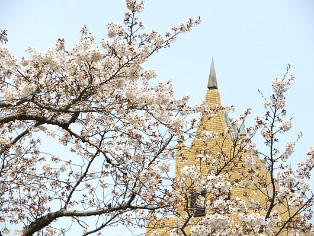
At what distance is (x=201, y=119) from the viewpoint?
7.80 meters

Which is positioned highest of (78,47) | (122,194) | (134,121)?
(78,47)

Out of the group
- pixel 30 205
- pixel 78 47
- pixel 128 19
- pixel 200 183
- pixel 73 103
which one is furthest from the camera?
pixel 30 205

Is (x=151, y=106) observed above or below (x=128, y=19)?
below

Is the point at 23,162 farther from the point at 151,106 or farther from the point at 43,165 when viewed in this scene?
the point at 151,106

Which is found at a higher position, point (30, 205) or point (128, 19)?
point (128, 19)

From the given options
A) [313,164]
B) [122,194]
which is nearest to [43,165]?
[122,194]

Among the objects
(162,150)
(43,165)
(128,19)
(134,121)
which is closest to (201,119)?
(162,150)

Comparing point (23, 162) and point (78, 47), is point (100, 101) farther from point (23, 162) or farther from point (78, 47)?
point (23, 162)

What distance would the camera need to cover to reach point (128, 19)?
6.78 metres

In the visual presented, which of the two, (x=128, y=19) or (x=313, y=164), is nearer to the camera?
(x=128, y=19)

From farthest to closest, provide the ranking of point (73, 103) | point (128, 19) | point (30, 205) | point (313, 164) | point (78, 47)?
point (313, 164)
point (30, 205)
point (128, 19)
point (73, 103)
point (78, 47)

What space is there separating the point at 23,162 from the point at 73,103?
3.35 m

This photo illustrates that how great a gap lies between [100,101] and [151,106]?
34.0 inches

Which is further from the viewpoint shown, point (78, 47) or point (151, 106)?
point (151, 106)
